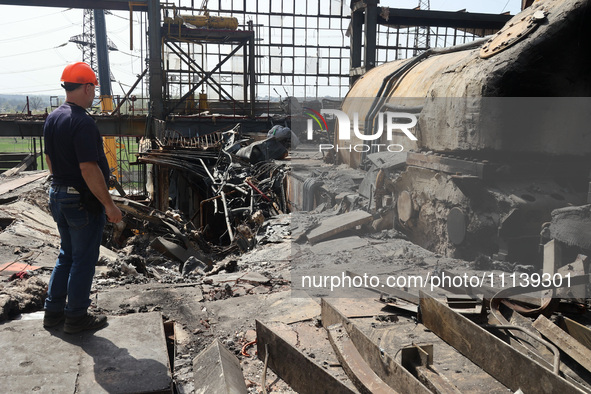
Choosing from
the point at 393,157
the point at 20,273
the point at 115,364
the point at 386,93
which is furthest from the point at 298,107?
Answer: the point at 115,364

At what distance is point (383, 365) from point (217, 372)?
1.08 m

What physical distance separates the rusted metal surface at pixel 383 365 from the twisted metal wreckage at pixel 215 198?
3.93m

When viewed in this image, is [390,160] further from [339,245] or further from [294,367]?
[294,367]

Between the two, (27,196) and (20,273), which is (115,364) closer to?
(20,273)

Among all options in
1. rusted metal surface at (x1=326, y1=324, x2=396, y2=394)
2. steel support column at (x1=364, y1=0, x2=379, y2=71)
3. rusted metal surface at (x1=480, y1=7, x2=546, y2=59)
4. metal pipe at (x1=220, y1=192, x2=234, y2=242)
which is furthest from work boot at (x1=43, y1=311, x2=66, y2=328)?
steel support column at (x1=364, y1=0, x2=379, y2=71)

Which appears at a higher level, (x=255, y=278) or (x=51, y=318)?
(x=51, y=318)

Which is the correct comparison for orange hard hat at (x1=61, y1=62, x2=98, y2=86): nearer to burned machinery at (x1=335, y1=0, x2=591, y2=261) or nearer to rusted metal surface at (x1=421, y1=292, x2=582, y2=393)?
rusted metal surface at (x1=421, y1=292, x2=582, y2=393)

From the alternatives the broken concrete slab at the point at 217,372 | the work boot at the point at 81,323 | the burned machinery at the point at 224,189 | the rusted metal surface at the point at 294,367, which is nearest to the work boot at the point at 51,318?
the work boot at the point at 81,323

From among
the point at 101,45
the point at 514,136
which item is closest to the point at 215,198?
the point at 514,136

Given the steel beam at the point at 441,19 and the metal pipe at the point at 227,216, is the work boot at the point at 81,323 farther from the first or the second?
the steel beam at the point at 441,19

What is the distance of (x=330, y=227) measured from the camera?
25.3 feet

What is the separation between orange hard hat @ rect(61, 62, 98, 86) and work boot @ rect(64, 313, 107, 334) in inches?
64.7

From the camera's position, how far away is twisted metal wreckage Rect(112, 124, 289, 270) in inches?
367

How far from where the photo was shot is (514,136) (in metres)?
5.94
